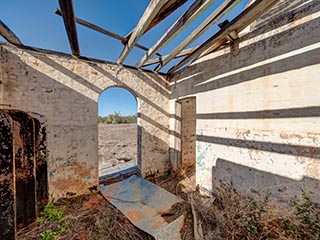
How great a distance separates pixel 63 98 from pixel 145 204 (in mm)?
3172

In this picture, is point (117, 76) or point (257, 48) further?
point (117, 76)

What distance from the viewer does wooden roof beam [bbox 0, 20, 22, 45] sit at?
310 centimetres

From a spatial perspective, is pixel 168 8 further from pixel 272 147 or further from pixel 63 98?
pixel 63 98

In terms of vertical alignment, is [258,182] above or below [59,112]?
below

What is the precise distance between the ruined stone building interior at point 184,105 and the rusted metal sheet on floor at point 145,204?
4.16 feet

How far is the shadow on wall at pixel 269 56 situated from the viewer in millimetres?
2346

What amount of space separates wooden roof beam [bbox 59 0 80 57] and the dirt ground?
4.86 meters

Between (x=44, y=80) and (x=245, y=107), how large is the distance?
4.48 meters

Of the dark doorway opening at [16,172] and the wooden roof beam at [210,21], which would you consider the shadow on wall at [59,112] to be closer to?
the wooden roof beam at [210,21]

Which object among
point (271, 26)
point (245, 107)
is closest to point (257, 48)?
point (271, 26)

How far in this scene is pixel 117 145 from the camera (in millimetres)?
9086

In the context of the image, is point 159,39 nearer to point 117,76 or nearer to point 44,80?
point 117,76

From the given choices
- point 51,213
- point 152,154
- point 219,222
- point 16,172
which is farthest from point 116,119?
point 16,172

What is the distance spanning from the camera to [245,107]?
3225 millimetres
